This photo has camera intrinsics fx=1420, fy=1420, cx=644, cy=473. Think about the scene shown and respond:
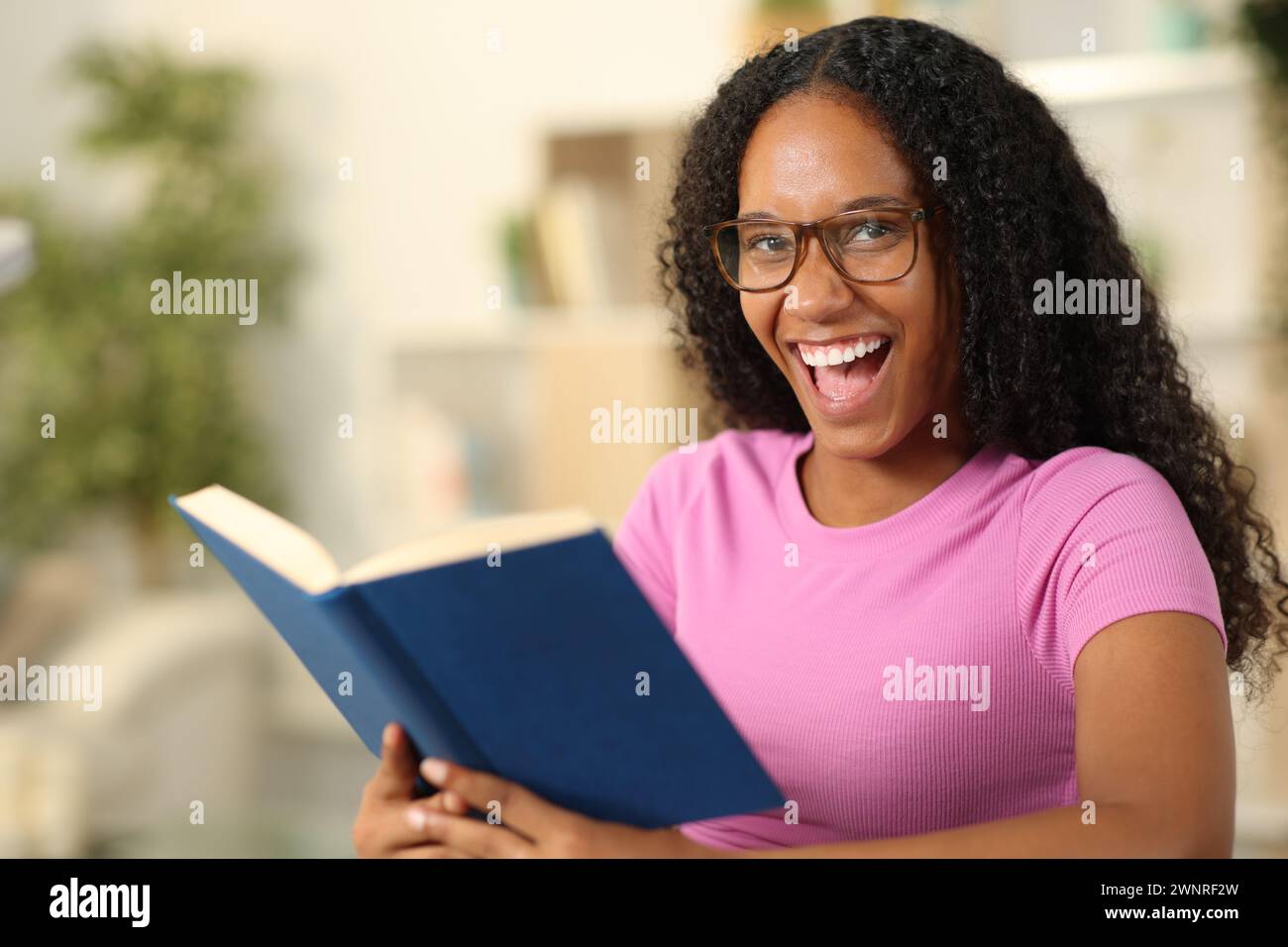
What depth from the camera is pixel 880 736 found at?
1.13 m

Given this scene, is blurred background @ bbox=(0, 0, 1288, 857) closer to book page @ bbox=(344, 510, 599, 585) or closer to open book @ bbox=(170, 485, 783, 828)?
open book @ bbox=(170, 485, 783, 828)

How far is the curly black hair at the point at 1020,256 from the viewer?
1.11 m

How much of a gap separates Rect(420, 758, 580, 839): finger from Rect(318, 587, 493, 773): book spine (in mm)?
14

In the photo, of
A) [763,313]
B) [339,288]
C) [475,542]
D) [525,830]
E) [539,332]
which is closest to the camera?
[475,542]

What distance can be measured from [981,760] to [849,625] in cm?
15

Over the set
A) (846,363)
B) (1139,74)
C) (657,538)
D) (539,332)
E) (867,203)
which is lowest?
(657,538)

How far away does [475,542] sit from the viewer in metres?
0.82

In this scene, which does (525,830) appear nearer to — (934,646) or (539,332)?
(934,646)

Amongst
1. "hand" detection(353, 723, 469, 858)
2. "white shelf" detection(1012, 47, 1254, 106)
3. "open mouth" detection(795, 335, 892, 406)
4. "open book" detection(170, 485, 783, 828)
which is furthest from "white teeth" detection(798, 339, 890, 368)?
"white shelf" detection(1012, 47, 1254, 106)

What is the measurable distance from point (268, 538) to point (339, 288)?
11.2 feet

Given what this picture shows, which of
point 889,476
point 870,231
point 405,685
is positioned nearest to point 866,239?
point 870,231
